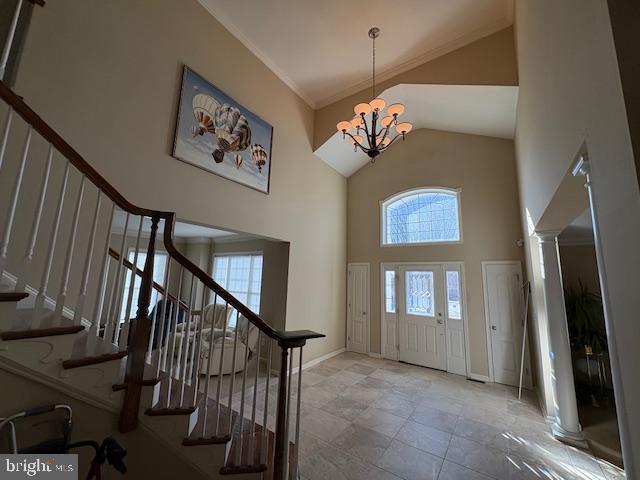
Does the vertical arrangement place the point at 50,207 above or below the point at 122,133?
below

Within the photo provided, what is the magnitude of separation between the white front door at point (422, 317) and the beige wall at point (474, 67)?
10.9 feet

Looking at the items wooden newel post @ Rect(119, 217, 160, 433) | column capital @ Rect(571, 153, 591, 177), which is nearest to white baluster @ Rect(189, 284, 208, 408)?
wooden newel post @ Rect(119, 217, 160, 433)

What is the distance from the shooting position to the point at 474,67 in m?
3.83

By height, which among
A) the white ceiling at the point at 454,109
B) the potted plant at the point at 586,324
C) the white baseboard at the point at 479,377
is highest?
the white ceiling at the point at 454,109

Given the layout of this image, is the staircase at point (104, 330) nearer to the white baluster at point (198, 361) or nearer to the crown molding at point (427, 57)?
the white baluster at point (198, 361)

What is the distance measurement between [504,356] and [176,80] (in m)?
6.60

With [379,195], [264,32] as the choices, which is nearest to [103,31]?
[264,32]

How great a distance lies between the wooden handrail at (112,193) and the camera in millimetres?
1442

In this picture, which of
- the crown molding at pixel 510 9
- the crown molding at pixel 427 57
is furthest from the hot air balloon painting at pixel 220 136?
the crown molding at pixel 510 9

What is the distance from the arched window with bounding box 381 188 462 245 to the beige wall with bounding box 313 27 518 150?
2.04m

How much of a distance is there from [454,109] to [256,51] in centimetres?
368

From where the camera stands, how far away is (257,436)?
2252mm

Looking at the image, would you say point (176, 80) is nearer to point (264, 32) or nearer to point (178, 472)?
point (264, 32)

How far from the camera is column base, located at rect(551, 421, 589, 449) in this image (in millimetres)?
2704
